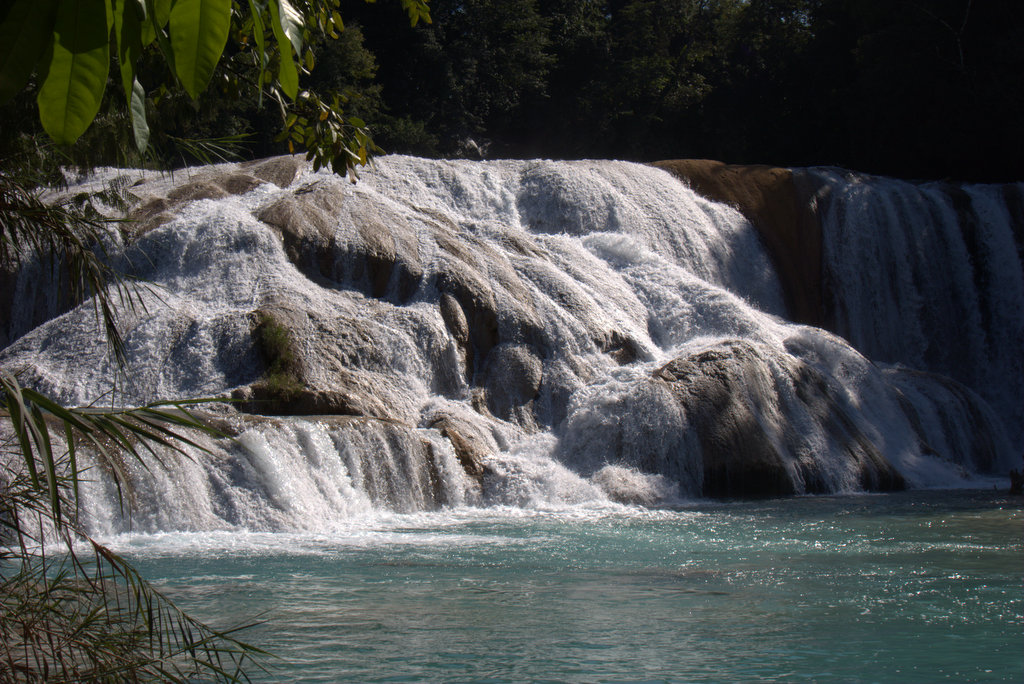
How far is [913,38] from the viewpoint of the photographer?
1009 inches

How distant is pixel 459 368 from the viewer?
14.8m

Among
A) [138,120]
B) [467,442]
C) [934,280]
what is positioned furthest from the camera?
[934,280]

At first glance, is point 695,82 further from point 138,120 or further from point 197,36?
point 197,36

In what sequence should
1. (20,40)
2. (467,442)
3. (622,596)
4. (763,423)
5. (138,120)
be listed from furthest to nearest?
(763,423)
(467,442)
(622,596)
(138,120)
(20,40)

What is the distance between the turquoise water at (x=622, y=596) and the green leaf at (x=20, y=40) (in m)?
4.32

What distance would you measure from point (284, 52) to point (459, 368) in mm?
13449

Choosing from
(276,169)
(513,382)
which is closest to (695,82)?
(276,169)

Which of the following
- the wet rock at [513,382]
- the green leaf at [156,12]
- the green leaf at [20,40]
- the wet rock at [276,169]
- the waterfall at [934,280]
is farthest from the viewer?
the waterfall at [934,280]

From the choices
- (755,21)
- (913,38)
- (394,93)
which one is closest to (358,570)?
(913,38)

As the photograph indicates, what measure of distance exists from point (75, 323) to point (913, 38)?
21370 millimetres

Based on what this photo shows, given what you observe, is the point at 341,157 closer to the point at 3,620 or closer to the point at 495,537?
the point at 3,620

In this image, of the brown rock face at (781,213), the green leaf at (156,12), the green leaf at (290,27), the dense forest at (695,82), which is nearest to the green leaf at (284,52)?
the green leaf at (290,27)

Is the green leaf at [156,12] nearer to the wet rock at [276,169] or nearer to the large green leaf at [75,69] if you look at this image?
the large green leaf at [75,69]

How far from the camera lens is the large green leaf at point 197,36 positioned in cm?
113
